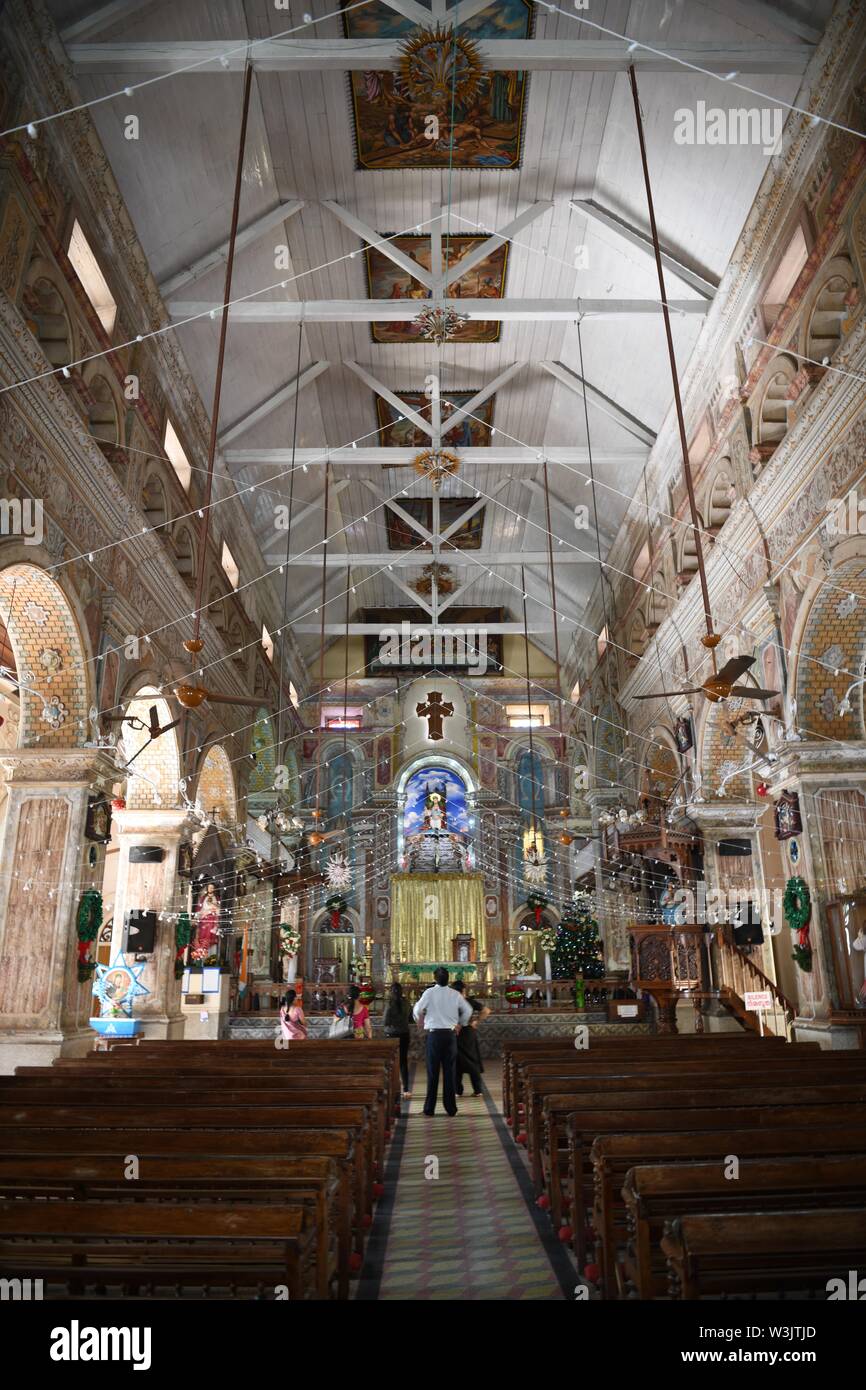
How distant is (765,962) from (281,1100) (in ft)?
36.6

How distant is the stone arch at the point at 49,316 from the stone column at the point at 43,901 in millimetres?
4309

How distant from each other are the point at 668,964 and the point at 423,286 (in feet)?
39.5

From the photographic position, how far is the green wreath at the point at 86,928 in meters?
10.2

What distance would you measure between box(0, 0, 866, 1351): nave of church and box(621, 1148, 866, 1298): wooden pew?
0.8 inches

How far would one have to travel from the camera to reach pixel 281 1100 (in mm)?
6125

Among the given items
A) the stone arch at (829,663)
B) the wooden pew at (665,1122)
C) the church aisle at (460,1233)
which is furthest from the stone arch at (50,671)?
the stone arch at (829,663)

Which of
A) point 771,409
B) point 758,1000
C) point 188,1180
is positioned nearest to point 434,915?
point 758,1000

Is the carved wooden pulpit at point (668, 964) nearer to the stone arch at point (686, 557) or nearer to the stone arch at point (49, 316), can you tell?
the stone arch at point (686, 557)

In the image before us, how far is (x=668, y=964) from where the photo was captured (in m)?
14.9

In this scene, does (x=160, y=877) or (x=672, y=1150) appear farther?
(x=160, y=877)

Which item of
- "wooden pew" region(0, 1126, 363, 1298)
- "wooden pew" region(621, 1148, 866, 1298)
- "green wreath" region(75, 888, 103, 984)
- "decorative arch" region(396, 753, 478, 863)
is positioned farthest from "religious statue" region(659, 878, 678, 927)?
"wooden pew" region(621, 1148, 866, 1298)

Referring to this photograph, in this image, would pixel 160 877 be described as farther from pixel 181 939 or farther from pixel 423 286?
pixel 423 286

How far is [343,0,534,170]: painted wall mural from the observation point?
1146cm
